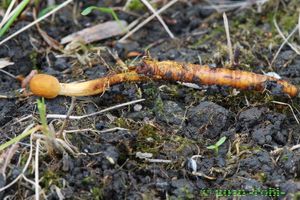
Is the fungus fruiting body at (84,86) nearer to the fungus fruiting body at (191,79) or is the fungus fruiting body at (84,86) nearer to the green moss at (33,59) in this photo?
the fungus fruiting body at (191,79)

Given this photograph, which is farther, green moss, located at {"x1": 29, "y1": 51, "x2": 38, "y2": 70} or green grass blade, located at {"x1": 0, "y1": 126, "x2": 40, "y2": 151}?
green moss, located at {"x1": 29, "y1": 51, "x2": 38, "y2": 70}

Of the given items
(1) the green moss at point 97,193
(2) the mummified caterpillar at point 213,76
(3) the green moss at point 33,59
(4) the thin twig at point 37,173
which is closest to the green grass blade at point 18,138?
(4) the thin twig at point 37,173

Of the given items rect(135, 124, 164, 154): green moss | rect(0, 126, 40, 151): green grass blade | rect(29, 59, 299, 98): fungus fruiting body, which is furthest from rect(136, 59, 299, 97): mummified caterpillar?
rect(0, 126, 40, 151): green grass blade

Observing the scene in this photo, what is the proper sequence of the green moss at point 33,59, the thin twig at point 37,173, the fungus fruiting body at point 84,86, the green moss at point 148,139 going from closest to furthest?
the thin twig at point 37,173, the green moss at point 148,139, the fungus fruiting body at point 84,86, the green moss at point 33,59

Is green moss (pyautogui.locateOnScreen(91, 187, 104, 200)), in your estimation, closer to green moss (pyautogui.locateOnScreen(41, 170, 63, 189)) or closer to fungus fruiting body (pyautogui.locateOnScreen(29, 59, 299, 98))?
green moss (pyautogui.locateOnScreen(41, 170, 63, 189))

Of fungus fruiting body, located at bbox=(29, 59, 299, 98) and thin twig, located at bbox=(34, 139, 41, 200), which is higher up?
fungus fruiting body, located at bbox=(29, 59, 299, 98)

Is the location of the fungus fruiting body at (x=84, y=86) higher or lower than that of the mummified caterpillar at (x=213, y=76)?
lower

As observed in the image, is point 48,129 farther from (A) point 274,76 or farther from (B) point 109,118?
(A) point 274,76
